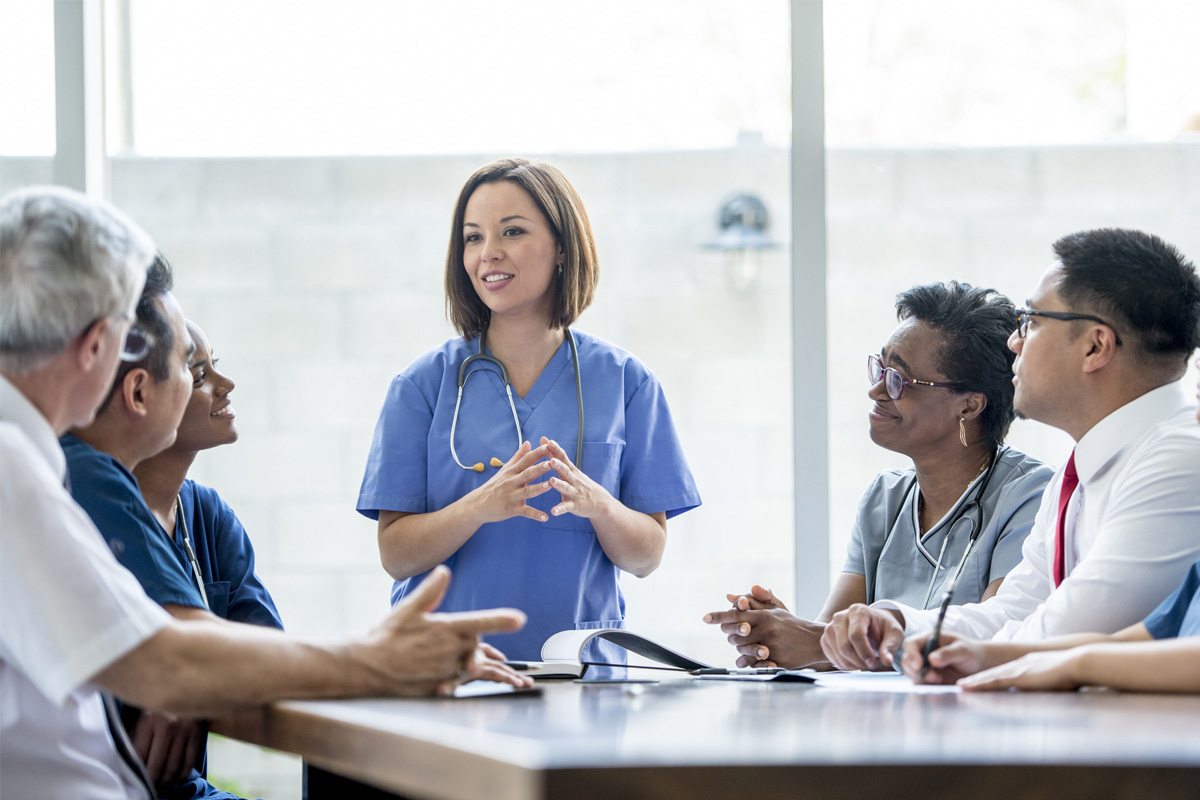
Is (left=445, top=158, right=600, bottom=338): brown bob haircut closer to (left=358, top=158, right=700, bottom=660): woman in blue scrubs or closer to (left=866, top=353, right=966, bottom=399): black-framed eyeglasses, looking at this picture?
(left=358, top=158, right=700, bottom=660): woman in blue scrubs

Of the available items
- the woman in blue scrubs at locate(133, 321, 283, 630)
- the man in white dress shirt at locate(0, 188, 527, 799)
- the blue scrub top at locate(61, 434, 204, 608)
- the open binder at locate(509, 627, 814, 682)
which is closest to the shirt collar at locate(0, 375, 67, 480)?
the man in white dress shirt at locate(0, 188, 527, 799)

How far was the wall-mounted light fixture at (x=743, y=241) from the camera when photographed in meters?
2.63

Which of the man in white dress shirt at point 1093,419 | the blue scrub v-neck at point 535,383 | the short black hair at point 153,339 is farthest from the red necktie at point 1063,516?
the short black hair at point 153,339

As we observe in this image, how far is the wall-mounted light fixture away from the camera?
8.63 ft

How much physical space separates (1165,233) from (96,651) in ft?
8.37

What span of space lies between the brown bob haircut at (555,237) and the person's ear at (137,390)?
2.84ft

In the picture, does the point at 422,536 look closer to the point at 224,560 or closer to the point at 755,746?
the point at 224,560

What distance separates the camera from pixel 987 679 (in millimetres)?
1229

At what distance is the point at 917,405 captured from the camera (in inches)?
80.1

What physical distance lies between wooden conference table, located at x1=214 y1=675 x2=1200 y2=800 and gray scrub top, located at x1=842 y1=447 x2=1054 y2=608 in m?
0.71

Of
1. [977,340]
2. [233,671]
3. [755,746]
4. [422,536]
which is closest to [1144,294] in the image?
[977,340]

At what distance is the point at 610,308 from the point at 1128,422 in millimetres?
1373

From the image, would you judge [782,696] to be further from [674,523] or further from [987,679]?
[674,523]

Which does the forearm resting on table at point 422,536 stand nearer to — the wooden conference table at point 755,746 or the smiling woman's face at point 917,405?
the wooden conference table at point 755,746
